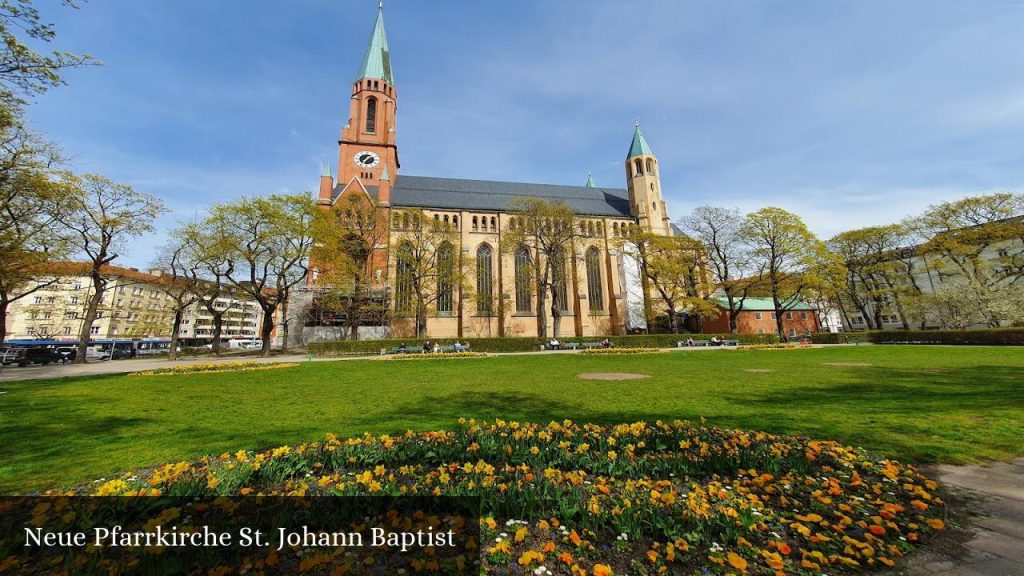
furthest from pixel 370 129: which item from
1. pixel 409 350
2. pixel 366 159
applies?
pixel 409 350

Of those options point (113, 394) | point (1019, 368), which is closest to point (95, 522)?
point (113, 394)

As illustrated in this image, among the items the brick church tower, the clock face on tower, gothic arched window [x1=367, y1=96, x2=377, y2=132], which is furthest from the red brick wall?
gothic arched window [x1=367, y1=96, x2=377, y2=132]

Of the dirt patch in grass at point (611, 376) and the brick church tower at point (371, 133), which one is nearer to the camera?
the dirt patch in grass at point (611, 376)

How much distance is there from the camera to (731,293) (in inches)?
1476

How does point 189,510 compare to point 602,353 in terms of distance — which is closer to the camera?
point 189,510

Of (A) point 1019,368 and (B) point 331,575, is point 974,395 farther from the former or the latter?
(B) point 331,575

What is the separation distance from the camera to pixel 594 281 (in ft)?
148

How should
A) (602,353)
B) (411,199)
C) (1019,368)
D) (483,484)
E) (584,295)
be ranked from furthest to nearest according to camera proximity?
(411,199) < (584,295) < (602,353) < (1019,368) < (483,484)

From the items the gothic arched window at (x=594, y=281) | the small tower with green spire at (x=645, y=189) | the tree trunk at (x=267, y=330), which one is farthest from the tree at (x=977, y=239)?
the tree trunk at (x=267, y=330)

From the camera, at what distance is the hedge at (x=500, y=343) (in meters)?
28.2

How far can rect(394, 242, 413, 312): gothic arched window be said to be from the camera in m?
35.3

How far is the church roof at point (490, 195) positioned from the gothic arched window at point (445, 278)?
28.0ft

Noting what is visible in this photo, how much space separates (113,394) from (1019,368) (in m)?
27.0

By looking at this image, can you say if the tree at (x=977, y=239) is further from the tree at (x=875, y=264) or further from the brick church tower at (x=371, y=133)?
the brick church tower at (x=371, y=133)
